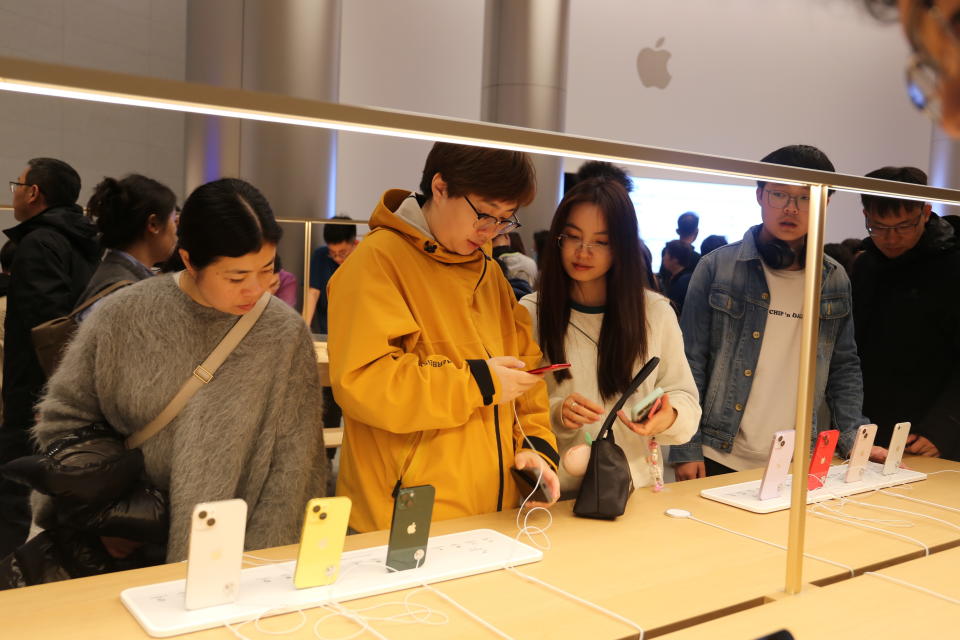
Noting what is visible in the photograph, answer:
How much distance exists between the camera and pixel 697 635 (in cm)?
122

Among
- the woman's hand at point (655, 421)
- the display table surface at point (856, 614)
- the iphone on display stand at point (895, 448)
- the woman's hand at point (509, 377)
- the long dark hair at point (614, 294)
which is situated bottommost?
the display table surface at point (856, 614)

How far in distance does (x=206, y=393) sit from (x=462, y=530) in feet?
1.80

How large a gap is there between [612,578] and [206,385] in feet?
2.70

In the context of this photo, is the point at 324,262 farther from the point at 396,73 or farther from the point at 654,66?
the point at 654,66

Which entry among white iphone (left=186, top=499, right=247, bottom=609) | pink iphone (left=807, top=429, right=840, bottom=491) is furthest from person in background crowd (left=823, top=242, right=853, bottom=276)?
white iphone (left=186, top=499, right=247, bottom=609)

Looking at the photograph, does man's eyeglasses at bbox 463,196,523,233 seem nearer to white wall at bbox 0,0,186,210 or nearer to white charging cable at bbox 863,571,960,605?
white charging cable at bbox 863,571,960,605

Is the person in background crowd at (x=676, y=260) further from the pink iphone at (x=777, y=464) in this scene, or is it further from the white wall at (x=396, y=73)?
the pink iphone at (x=777, y=464)

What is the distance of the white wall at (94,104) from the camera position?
220 inches

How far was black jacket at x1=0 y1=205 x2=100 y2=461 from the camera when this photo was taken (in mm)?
2668

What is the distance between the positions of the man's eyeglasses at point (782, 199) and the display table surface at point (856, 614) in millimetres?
1008

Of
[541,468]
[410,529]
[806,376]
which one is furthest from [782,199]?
[410,529]

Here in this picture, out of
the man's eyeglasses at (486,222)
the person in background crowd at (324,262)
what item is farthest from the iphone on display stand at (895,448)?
the person in background crowd at (324,262)

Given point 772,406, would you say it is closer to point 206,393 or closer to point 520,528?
point 520,528

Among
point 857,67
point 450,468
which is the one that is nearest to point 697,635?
point 450,468
